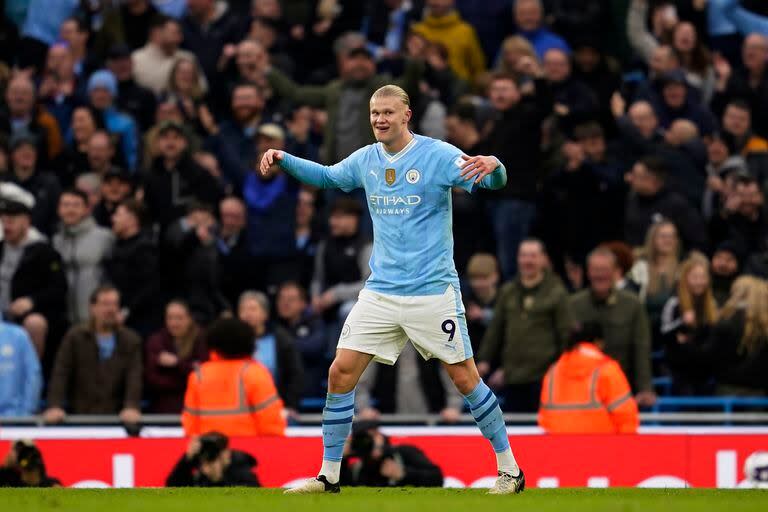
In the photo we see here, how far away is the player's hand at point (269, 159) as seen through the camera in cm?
1001

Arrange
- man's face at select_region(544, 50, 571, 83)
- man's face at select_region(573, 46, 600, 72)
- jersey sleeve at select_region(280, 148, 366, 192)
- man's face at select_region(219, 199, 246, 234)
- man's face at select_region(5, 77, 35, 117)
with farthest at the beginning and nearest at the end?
1. man's face at select_region(573, 46, 600, 72)
2. man's face at select_region(5, 77, 35, 117)
3. man's face at select_region(544, 50, 571, 83)
4. man's face at select_region(219, 199, 246, 234)
5. jersey sleeve at select_region(280, 148, 366, 192)

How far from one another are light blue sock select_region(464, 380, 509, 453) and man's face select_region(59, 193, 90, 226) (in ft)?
25.1

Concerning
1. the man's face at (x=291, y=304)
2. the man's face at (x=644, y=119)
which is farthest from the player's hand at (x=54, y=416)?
the man's face at (x=644, y=119)

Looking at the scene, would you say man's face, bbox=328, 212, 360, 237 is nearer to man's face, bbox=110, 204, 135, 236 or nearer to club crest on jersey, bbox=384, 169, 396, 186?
man's face, bbox=110, 204, 135, 236

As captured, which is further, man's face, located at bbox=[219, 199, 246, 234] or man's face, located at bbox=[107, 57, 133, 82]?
man's face, located at bbox=[107, 57, 133, 82]

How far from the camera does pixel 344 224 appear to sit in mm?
16891

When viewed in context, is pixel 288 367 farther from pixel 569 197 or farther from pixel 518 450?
pixel 569 197

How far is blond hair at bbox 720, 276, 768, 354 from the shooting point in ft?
50.5

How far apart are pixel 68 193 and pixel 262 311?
2706 millimetres

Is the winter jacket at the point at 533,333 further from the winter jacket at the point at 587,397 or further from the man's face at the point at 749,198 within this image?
the man's face at the point at 749,198

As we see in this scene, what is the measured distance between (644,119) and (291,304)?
186 inches

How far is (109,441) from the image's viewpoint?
558 inches

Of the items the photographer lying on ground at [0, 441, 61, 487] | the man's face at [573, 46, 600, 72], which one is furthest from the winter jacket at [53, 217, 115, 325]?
the man's face at [573, 46, 600, 72]

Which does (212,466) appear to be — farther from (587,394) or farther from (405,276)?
(587,394)
